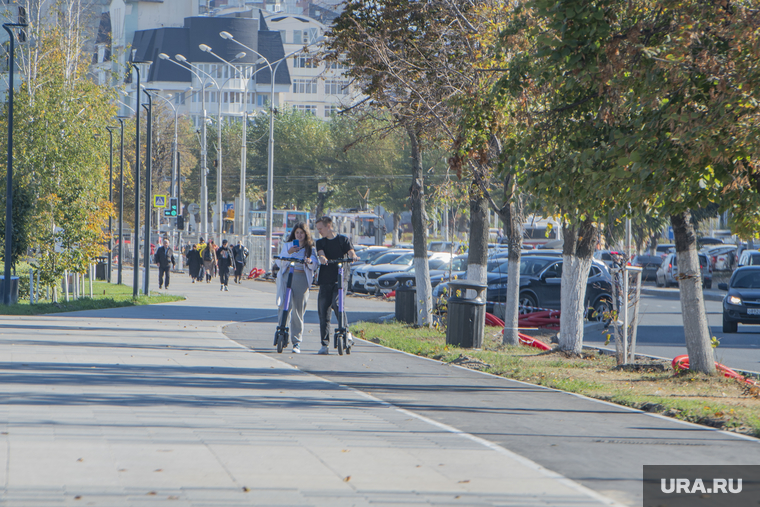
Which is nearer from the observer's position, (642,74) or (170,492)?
(170,492)

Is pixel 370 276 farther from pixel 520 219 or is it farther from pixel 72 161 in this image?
pixel 520 219

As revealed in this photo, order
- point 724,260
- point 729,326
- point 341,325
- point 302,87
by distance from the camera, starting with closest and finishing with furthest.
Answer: point 341,325
point 729,326
point 724,260
point 302,87

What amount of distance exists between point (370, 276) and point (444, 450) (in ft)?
90.8

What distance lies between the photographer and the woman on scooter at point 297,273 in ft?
42.4

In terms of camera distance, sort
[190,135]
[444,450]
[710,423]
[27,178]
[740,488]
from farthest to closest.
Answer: [190,135] → [27,178] → [710,423] → [444,450] → [740,488]

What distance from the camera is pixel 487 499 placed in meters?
5.07

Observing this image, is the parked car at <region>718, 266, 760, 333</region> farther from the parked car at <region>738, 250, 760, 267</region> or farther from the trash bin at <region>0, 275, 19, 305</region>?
the trash bin at <region>0, 275, 19, 305</region>

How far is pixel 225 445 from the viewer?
20.9 ft

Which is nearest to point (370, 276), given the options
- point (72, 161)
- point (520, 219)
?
point (72, 161)

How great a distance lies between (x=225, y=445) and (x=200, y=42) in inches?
3984

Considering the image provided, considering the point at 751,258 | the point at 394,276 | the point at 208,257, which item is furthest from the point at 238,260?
the point at 751,258

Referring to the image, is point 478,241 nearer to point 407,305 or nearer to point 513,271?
point 513,271

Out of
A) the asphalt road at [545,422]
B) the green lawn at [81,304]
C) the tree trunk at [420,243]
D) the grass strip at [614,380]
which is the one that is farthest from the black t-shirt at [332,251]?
the green lawn at [81,304]

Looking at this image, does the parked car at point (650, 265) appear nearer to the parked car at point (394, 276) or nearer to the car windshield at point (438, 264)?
the car windshield at point (438, 264)
